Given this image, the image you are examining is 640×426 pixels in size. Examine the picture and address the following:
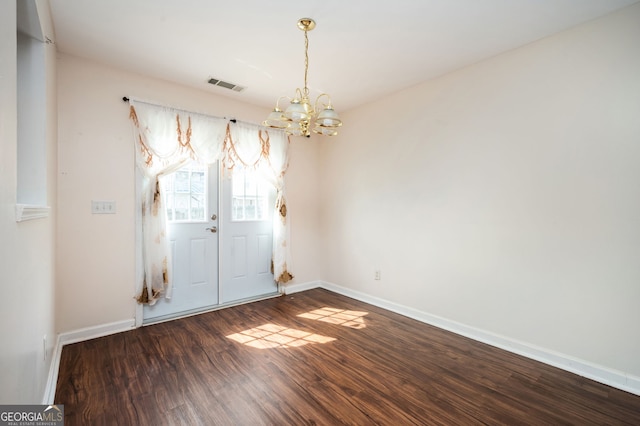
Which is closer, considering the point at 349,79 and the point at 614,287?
the point at 614,287

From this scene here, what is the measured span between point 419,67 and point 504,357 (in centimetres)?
286

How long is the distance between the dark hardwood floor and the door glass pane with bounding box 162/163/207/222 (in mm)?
1256

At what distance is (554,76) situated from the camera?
2.34 metres

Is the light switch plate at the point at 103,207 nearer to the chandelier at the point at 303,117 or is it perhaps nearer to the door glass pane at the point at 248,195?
the door glass pane at the point at 248,195

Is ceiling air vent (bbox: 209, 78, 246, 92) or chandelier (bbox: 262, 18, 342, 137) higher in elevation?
ceiling air vent (bbox: 209, 78, 246, 92)

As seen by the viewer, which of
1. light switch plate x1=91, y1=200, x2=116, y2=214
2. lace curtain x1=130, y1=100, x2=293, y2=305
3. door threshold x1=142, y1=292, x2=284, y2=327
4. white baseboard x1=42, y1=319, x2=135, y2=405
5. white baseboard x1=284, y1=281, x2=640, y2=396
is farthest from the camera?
door threshold x1=142, y1=292, x2=284, y2=327

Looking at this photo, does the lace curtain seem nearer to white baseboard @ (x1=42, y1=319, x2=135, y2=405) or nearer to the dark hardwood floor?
white baseboard @ (x1=42, y1=319, x2=135, y2=405)

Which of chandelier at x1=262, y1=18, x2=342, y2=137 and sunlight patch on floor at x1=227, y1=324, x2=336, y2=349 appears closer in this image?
chandelier at x1=262, y1=18, x2=342, y2=137

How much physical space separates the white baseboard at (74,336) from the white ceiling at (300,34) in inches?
104

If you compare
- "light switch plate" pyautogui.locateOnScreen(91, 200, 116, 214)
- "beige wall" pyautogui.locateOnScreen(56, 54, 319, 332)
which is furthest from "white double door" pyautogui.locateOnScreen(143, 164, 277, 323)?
"light switch plate" pyautogui.locateOnScreen(91, 200, 116, 214)

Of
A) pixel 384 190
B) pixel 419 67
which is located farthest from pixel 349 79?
pixel 384 190

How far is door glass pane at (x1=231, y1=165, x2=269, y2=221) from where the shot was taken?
149 inches

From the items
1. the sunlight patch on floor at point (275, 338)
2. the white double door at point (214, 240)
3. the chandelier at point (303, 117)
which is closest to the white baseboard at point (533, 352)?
the sunlight patch on floor at point (275, 338)

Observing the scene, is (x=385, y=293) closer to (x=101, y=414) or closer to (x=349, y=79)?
(x=349, y=79)
